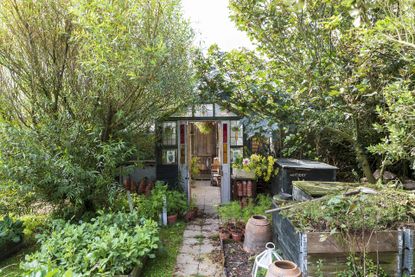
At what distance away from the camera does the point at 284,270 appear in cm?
236

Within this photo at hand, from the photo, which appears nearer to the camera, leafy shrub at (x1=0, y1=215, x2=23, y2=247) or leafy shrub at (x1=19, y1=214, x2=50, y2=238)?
leafy shrub at (x1=0, y1=215, x2=23, y2=247)

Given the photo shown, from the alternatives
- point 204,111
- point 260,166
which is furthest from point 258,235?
point 204,111

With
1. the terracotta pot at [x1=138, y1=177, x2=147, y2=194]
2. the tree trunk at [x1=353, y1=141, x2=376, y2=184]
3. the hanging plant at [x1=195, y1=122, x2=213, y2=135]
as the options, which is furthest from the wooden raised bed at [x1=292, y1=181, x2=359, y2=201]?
the hanging plant at [x1=195, y1=122, x2=213, y2=135]

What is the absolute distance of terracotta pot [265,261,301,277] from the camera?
2.32 meters

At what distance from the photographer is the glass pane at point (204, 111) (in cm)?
596

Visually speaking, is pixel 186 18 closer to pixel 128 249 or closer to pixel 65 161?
pixel 65 161

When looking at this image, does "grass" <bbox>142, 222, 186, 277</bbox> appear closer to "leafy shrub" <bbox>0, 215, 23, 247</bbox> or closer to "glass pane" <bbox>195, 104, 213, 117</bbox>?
"leafy shrub" <bbox>0, 215, 23, 247</bbox>

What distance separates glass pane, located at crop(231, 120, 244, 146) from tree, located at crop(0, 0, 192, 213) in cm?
200

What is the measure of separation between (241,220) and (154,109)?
7.50ft

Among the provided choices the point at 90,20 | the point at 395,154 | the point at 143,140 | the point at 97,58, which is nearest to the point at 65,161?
the point at 97,58

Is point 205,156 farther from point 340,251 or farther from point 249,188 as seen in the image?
point 340,251

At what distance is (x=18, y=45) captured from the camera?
12.8ft

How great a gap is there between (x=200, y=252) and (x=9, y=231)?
2.63 meters

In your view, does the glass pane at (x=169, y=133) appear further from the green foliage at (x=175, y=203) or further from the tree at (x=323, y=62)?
the tree at (x=323, y=62)
